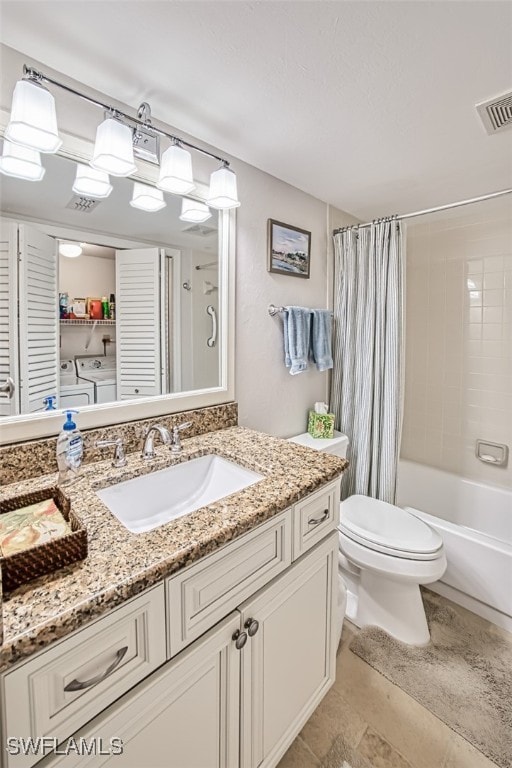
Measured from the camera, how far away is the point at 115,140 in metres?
1.04

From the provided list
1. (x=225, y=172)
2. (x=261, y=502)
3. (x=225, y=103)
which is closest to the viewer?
(x=261, y=502)

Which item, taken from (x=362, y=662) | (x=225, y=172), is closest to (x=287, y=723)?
(x=362, y=662)

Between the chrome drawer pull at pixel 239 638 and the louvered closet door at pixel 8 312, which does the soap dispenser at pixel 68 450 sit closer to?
the louvered closet door at pixel 8 312

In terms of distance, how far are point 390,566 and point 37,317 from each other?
1611 millimetres

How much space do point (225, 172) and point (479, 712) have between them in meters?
2.18

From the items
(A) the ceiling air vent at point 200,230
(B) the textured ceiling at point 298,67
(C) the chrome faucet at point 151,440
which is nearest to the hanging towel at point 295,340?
(A) the ceiling air vent at point 200,230

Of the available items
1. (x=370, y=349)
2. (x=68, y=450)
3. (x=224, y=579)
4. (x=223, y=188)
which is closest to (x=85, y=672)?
(x=224, y=579)

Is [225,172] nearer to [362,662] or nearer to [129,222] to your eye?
[129,222]

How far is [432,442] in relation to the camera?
2.41 meters

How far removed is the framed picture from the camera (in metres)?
1.69

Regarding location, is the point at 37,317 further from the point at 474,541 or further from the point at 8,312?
the point at 474,541

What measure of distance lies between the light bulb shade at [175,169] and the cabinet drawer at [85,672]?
1253 mm

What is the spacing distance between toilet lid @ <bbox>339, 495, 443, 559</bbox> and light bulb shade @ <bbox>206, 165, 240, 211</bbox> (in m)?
1.48

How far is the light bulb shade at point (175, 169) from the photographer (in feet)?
3.86
